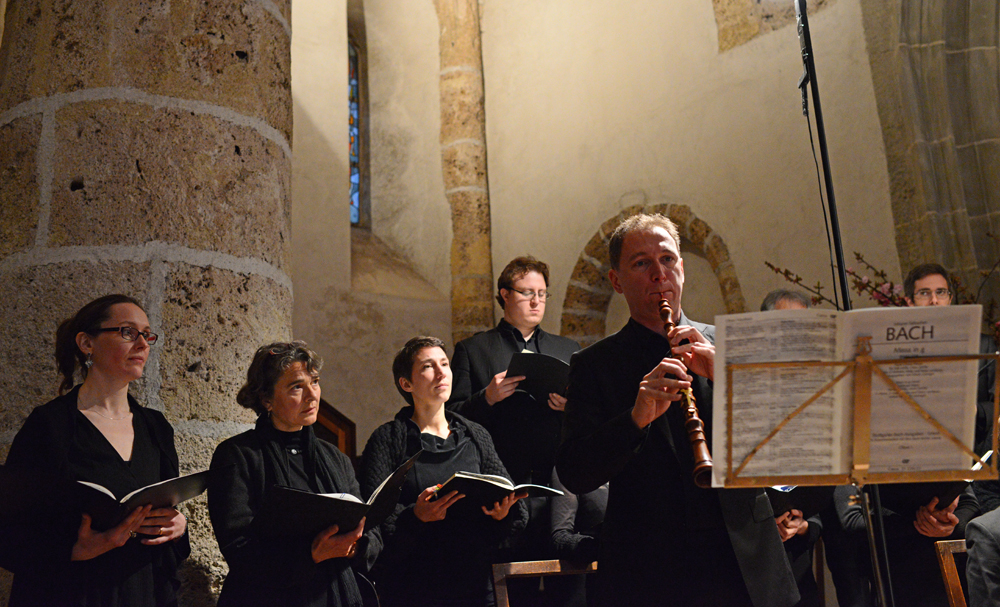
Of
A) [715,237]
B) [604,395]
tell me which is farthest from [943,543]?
[715,237]

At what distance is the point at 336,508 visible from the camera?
7.73 feet

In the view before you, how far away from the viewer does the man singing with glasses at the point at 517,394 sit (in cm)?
357

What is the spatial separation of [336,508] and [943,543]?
6.24 ft

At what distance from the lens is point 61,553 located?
219 cm

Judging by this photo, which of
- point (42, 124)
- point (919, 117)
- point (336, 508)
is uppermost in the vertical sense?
point (919, 117)

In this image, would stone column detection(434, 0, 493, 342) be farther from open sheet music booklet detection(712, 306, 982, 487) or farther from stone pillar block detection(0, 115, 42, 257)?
open sheet music booklet detection(712, 306, 982, 487)

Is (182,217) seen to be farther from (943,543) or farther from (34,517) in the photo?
(943,543)

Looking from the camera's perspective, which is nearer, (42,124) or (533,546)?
(42,124)

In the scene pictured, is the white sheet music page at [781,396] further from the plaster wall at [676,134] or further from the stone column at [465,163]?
the stone column at [465,163]

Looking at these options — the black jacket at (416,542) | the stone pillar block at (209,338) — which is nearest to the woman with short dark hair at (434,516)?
the black jacket at (416,542)

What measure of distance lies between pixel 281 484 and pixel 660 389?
1.32 m

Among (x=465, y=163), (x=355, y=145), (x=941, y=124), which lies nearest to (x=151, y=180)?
(x=941, y=124)

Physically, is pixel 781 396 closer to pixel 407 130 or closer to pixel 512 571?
pixel 512 571

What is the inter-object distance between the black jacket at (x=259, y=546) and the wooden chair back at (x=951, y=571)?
1805mm
